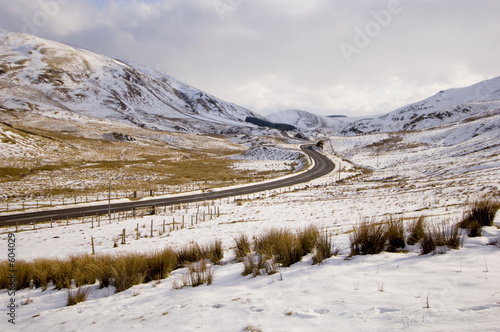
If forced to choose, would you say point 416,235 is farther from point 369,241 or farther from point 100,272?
point 100,272

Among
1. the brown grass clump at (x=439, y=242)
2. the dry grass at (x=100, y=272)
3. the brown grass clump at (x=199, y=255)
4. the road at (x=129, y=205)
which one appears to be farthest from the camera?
the road at (x=129, y=205)

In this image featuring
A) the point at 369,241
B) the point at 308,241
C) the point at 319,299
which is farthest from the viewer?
the point at 308,241

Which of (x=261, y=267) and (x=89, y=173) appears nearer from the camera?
(x=261, y=267)

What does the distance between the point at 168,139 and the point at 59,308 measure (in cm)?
12809

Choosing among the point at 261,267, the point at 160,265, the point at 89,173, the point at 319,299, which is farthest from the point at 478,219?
the point at 89,173

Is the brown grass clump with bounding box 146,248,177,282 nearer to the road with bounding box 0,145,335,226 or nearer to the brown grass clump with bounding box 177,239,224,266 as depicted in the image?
the brown grass clump with bounding box 177,239,224,266

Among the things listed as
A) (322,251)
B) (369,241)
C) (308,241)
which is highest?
(369,241)

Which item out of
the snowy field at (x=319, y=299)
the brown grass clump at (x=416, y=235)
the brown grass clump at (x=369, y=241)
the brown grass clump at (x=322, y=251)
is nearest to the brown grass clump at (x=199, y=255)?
the snowy field at (x=319, y=299)

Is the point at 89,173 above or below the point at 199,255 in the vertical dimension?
above

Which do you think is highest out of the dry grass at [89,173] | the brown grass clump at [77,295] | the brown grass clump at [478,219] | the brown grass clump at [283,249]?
the dry grass at [89,173]

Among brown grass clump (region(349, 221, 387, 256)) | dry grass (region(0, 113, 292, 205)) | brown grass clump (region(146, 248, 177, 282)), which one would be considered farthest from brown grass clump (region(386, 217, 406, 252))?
dry grass (region(0, 113, 292, 205))

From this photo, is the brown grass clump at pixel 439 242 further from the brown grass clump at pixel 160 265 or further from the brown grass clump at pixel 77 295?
the brown grass clump at pixel 77 295

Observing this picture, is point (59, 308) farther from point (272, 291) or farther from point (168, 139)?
point (168, 139)

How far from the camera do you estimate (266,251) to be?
6.71 meters
